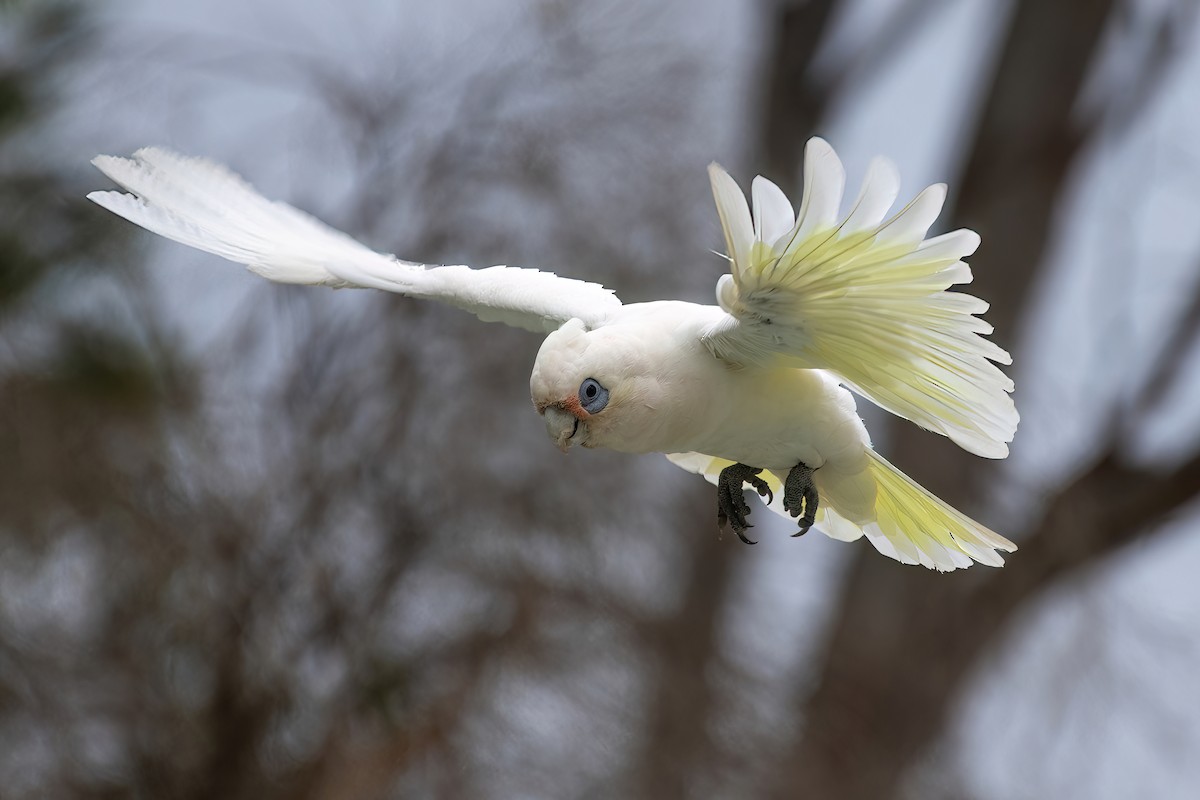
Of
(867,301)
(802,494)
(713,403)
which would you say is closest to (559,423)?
(713,403)

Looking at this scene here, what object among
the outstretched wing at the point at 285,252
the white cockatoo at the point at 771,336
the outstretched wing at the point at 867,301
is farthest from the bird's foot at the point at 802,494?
the outstretched wing at the point at 285,252

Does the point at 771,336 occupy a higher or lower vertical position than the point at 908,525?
higher

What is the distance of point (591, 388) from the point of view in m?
1.42

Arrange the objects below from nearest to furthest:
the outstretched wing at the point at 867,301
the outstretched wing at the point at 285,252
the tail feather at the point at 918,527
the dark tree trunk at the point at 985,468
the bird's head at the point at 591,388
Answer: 1. the outstretched wing at the point at 867,301
2. the bird's head at the point at 591,388
3. the outstretched wing at the point at 285,252
4. the tail feather at the point at 918,527
5. the dark tree trunk at the point at 985,468

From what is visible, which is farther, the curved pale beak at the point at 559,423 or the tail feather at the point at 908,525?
the tail feather at the point at 908,525

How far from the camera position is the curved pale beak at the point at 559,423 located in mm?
1412

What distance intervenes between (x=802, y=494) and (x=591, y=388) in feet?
1.41

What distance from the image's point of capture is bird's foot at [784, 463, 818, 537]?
1723 millimetres

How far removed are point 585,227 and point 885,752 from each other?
2.26 metres

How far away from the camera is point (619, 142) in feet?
13.8

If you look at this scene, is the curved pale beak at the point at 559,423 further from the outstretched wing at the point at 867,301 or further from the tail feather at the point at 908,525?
the tail feather at the point at 908,525

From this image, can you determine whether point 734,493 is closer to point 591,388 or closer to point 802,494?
point 802,494

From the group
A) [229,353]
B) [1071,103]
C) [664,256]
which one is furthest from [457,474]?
[1071,103]

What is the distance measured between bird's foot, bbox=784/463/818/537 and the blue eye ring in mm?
389
